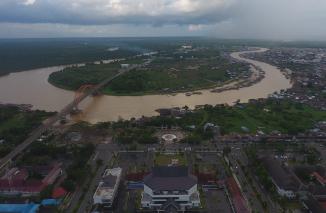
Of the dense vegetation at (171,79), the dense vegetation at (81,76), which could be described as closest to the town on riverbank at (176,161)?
the dense vegetation at (171,79)

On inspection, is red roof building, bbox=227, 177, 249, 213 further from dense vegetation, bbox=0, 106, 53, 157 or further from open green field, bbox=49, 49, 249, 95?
open green field, bbox=49, 49, 249, 95

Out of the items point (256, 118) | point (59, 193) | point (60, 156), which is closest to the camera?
point (59, 193)

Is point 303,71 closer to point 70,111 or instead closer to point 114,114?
point 114,114

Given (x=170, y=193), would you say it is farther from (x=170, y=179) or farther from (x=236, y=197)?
(x=236, y=197)

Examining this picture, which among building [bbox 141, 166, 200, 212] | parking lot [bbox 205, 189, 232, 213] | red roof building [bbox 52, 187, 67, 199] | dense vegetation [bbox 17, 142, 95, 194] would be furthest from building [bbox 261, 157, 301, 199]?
red roof building [bbox 52, 187, 67, 199]

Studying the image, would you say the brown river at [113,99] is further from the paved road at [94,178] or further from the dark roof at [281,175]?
the dark roof at [281,175]

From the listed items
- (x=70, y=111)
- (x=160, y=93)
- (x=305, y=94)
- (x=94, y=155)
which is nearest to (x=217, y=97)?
(x=160, y=93)

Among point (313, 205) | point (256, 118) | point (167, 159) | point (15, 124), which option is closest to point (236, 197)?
point (313, 205)
